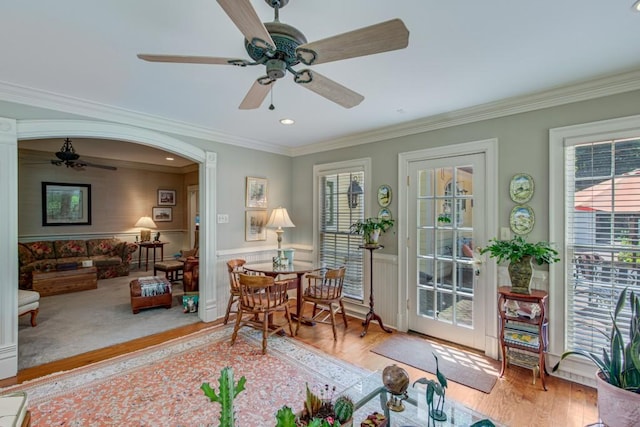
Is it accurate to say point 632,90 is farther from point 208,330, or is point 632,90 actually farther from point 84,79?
point 208,330

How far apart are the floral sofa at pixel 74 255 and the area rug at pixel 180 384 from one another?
381 centimetres

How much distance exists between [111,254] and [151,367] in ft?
16.2

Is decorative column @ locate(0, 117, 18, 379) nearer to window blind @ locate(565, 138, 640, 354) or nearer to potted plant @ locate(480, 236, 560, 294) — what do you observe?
potted plant @ locate(480, 236, 560, 294)

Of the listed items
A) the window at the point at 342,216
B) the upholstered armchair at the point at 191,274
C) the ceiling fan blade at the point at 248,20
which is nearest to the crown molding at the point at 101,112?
the window at the point at 342,216

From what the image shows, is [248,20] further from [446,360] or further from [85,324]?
[85,324]

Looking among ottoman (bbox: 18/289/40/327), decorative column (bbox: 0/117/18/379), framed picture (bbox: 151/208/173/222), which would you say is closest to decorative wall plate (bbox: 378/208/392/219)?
decorative column (bbox: 0/117/18/379)

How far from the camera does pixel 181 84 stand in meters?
2.53

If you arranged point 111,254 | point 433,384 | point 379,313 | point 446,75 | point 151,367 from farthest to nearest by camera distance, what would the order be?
point 111,254 → point 379,313 → point 151,367 → point 446,75 → point 433,384

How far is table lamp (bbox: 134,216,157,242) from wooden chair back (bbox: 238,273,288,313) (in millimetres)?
5170

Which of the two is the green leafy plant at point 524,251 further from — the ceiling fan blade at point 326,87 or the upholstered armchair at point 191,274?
the upholstered armchair at point 191,274

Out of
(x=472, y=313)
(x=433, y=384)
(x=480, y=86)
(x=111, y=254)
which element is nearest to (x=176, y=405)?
(x=433, y=384)

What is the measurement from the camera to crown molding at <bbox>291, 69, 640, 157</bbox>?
2.36m

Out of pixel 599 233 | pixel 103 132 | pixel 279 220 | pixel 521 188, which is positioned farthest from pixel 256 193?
pixel 599 233

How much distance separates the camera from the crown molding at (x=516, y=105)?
2.36 metres
